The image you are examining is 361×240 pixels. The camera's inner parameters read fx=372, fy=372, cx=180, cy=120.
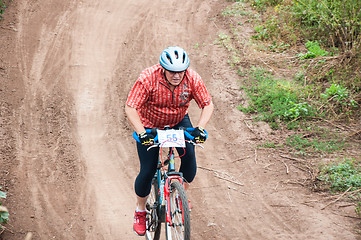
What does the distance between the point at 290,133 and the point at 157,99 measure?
12.9 feet

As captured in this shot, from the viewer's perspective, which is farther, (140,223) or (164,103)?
(140,223)

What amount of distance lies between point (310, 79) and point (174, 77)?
17.6 ft

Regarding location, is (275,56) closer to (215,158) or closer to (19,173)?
(215,158)

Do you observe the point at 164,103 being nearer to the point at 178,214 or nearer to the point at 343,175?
the point at 178,214

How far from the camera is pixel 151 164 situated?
423cm

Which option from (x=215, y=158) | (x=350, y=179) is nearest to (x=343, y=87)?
(x=350, y=179)

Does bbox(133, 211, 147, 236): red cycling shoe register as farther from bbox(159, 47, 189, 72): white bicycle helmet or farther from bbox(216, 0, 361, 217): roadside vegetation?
bbox(216, 0, 361, 217): roadside vegetation

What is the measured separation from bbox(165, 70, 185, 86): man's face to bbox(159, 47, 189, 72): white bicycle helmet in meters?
0.08

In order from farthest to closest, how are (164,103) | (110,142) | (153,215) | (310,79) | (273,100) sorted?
(310,79)
(273,100)
(110,142)
(153,215)
(164,103)

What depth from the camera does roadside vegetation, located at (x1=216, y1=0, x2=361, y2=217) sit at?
20.9 feet

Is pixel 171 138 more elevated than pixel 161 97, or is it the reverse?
pixel 161 97

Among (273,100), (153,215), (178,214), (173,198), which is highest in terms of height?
(273,100)

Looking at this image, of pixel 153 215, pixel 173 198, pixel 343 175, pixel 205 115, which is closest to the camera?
pixel 173 198

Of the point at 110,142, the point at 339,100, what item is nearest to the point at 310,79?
the point at 339,100
